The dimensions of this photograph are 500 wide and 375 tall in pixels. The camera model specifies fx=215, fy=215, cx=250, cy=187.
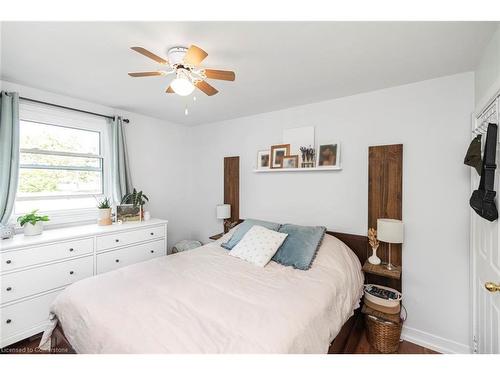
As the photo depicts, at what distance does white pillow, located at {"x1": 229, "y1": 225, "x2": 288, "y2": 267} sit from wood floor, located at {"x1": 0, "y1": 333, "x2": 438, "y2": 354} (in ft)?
3.61

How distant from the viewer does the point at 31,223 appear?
2.13 metres

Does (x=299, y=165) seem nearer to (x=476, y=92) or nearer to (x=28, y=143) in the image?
(x=476, y=92)

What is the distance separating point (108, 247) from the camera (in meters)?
2.42

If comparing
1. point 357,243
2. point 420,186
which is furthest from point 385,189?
point 357,243

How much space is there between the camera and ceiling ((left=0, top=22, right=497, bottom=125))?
1.33 metres

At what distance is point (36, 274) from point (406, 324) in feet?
11.6

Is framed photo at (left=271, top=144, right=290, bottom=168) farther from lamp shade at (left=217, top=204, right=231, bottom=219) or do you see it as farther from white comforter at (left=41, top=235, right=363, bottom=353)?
white comforter at (left=41, top=235, right=363, bottom=353)

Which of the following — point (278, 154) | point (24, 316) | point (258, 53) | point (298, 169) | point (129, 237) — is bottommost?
point (24, 316)

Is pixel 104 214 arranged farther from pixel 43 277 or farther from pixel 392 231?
pixel 392 231

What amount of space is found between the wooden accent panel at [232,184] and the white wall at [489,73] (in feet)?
8.43

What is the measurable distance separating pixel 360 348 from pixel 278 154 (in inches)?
86.4

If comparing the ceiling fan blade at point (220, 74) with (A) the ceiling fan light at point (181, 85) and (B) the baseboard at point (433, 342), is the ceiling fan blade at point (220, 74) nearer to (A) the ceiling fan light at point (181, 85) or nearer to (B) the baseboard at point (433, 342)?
(A) the ceiling fan light at point (181, 85)
